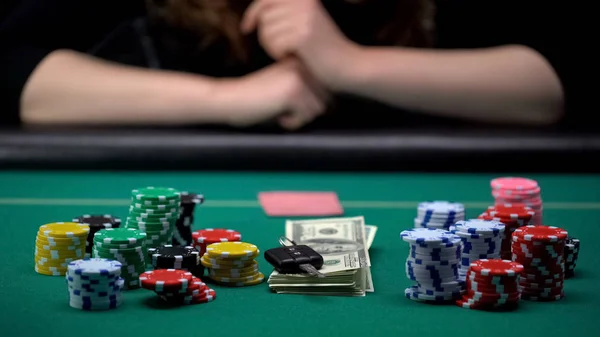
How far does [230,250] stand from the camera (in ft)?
6.86

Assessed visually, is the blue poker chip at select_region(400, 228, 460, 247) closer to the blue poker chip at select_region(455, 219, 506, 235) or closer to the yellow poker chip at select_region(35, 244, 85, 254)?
the blue poker chip at select_region(455, 219, 506, 235)

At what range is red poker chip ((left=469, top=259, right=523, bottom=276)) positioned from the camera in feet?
6.21

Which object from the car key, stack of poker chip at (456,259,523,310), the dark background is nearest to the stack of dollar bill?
the car key

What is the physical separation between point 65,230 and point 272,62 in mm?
2677

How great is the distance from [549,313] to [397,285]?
0.34 metres

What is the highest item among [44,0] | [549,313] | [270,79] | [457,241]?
[44,0]

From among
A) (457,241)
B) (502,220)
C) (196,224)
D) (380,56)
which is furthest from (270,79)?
(457,241)

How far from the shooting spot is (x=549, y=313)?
6.26ft

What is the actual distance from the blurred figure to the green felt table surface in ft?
2.58

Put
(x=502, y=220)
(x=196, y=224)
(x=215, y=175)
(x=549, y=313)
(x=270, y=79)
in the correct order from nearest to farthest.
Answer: (x=549, y=313) → (x=502, y=220) → (x=196, y=224) → (x=215, y=175) → (x=270, y=79)

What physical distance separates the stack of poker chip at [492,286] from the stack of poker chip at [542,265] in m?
0.08

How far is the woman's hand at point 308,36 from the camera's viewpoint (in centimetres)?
430

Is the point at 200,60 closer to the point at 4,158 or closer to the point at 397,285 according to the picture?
A: the point at 4,158

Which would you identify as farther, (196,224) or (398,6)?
(398,6)
